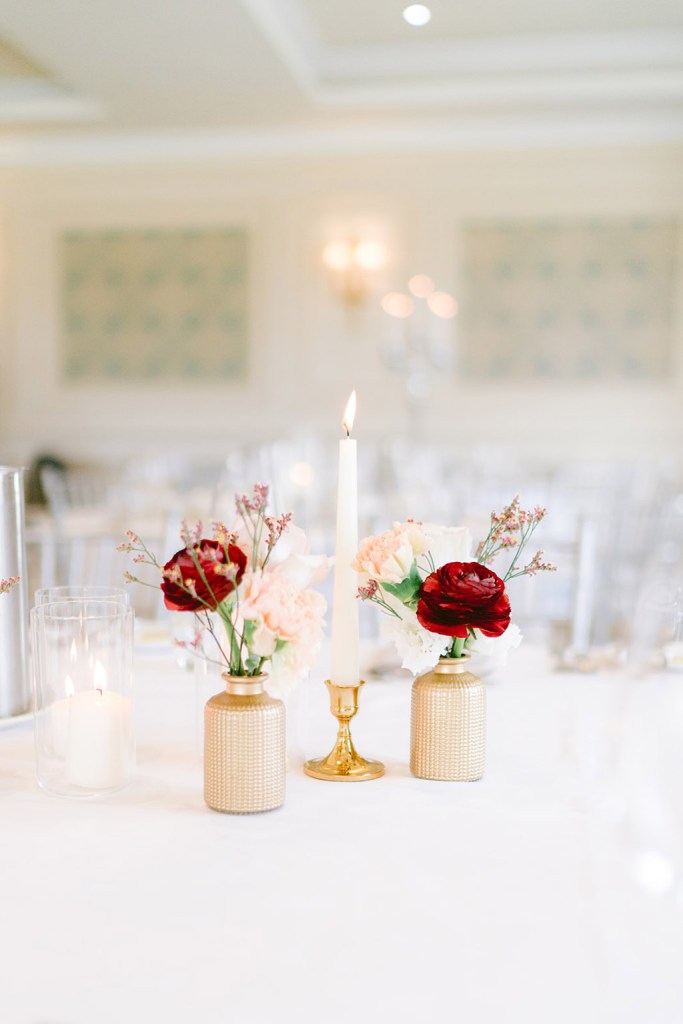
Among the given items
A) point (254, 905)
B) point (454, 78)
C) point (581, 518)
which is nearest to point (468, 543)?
point (254, 905)

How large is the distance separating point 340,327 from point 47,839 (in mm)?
6609

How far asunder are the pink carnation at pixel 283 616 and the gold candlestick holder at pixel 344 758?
12cm

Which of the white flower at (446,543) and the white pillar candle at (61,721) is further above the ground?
the white flower at (446,543)

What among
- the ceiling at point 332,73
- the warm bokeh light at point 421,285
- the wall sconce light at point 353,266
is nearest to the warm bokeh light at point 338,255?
the wall sconce light at point 353,266

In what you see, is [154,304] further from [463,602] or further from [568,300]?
[463,602]

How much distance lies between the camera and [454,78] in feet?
20.4

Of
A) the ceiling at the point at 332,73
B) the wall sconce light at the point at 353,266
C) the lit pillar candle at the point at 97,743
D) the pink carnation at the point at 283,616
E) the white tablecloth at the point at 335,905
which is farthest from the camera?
the wall sconce light at the point at 353,266

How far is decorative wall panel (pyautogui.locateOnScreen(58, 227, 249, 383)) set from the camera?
738 cm

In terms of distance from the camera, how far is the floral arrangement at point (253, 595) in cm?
95

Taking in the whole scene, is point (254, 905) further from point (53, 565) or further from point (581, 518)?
point (53, 565)

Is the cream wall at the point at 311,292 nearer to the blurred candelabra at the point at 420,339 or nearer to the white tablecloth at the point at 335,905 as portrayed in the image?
the blurred candelabra at the point at 420,339

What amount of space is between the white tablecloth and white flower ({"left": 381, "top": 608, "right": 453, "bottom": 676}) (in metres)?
0.15

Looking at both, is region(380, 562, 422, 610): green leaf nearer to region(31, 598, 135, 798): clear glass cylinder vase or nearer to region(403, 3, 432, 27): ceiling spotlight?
region(31, 598, 135, 798): clear glass cylinder vase

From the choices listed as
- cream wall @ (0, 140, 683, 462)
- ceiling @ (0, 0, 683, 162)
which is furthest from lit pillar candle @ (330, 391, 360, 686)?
cream wall @ (0, 140, 683, 462)
